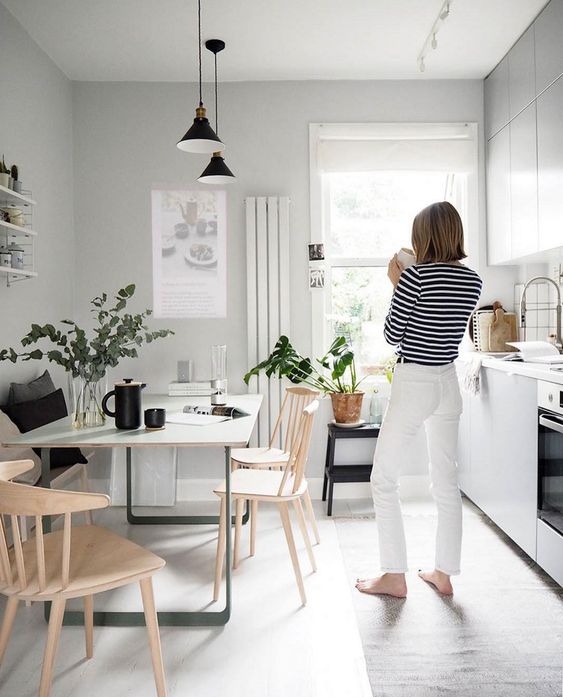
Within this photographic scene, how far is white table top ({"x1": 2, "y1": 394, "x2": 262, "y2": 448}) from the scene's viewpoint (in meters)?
2.19

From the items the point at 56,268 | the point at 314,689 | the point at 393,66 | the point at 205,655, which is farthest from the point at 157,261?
the point at 314,689

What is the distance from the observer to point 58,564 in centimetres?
182

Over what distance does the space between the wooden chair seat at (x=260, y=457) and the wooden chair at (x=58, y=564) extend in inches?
42.1

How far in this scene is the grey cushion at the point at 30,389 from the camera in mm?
3023

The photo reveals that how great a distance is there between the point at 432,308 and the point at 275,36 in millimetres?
1917

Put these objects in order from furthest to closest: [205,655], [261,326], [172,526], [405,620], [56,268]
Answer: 1. [261,326]
2. [56,268]
3. [172,526]
4. [405,620]
5. [205,655]

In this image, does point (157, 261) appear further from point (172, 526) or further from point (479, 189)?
point (479, 189)

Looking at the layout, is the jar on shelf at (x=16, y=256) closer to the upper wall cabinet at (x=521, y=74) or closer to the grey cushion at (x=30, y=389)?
the grey cushion at (x=30, y=389)

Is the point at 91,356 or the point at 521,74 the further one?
the point at 521,74

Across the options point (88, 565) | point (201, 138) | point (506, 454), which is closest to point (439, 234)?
point (201, 138)

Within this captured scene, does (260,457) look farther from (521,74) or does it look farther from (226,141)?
(521,74)

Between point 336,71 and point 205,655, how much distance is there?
10.8ft

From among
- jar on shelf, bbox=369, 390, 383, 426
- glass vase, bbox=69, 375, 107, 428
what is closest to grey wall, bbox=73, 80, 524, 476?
jar on shelf, bbox=369, 390, 383, 426

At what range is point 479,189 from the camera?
3.97 meters
